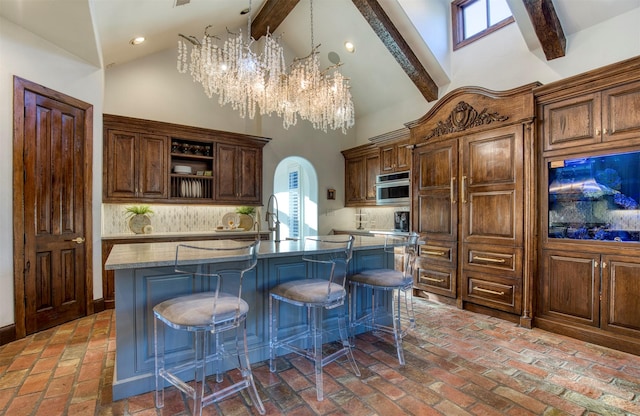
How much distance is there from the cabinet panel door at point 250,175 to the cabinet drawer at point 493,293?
11.5 ft

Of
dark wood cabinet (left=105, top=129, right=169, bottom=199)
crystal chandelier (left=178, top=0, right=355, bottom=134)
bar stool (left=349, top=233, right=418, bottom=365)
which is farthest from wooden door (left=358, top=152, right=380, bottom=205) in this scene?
dark wood cabinet (left=105, top=129, right=169, bottom=199)

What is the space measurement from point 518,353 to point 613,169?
1.91 metres

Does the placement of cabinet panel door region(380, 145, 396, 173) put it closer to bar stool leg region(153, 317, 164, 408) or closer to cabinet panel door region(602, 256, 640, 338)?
cabinet panel door region(602, 256, 640, 338)

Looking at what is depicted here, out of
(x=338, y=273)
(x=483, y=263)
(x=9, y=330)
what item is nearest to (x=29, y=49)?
(x=9, y=330)

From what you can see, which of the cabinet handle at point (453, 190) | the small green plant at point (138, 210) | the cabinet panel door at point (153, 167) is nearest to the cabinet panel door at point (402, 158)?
the cabinet handle at point (453, 190)

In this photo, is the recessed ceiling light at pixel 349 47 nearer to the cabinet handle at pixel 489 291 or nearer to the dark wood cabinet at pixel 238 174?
the dark wood cabinet at pixel 238 174

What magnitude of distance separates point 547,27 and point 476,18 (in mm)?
1363

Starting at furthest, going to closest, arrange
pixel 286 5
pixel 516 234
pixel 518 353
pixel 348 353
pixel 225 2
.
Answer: pixel 286 5, pixel 225 2, pixel 516 234, pixel 518 353, pixel 348 353

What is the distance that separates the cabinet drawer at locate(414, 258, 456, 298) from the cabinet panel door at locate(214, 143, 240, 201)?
316 centimetres

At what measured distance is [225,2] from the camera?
4230mm

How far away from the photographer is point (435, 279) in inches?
171

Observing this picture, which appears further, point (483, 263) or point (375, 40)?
point (375, 40)

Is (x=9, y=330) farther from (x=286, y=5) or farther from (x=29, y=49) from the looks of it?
(x=286, y=5)

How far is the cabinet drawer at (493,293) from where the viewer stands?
138 inches
